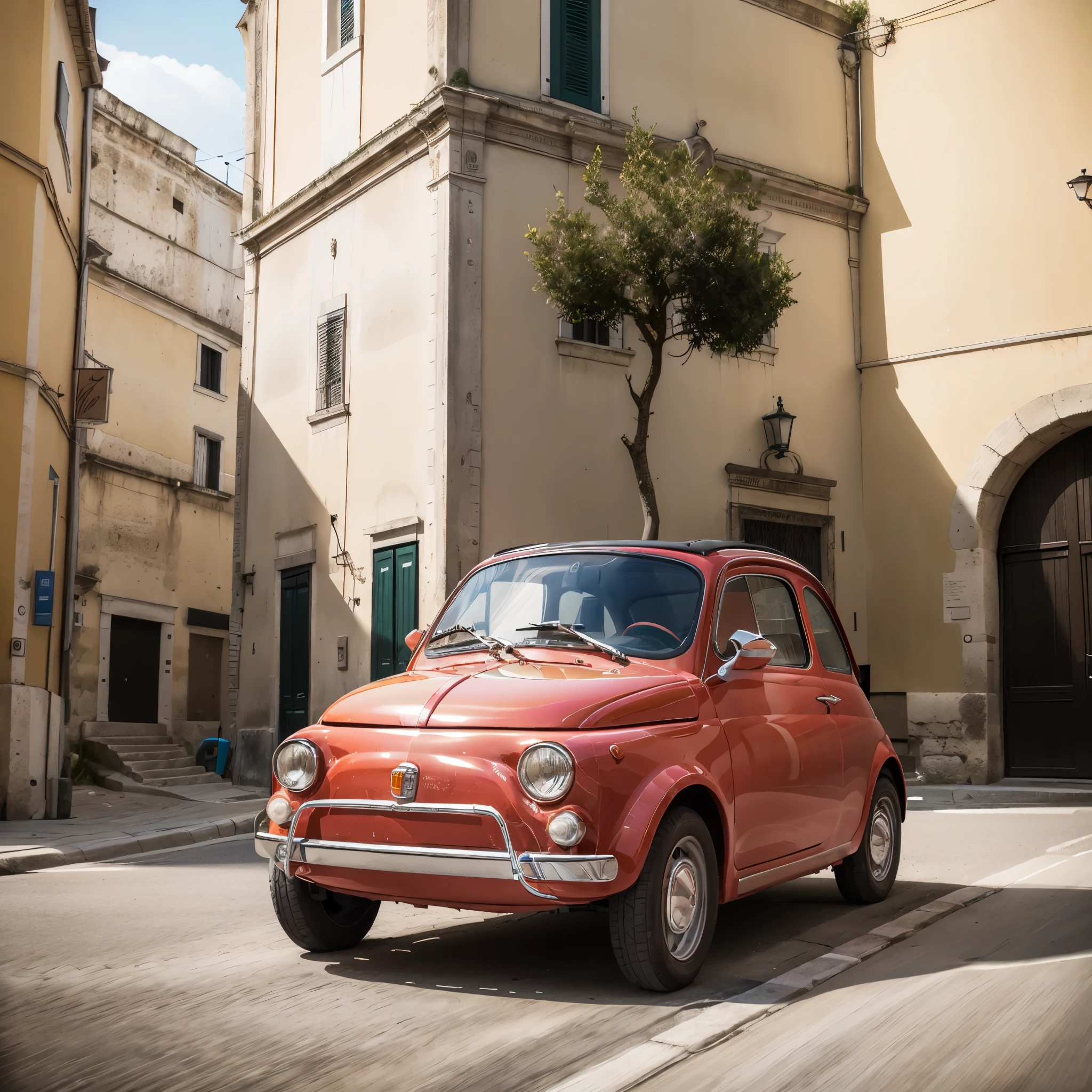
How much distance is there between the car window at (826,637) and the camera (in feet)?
22.8

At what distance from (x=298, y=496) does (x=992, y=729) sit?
1026cm

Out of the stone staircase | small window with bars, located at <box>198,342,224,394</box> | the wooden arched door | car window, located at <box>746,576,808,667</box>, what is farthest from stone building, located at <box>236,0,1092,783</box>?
car window, located at <box>746,576,808,667</box>

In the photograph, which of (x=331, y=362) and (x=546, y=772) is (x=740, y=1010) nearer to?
(x=546, y=772)

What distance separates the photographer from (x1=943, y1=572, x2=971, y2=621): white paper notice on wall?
18406 millimetres

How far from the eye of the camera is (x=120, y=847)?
38.9 ft

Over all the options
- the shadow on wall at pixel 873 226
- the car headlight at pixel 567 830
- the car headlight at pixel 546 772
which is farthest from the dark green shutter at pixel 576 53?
the car headlight at pixel 567 830

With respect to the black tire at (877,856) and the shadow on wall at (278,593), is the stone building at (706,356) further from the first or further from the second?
the black tire at (877,856)

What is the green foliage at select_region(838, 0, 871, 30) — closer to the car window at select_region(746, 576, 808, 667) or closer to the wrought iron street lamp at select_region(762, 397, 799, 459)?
the wrought iron street lamp at select_region(762, 397, 799, 459)

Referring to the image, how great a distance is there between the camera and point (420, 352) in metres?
16.6

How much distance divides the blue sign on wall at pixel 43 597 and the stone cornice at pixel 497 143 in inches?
267

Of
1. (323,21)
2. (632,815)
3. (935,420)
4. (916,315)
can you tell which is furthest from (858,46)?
(632,815)

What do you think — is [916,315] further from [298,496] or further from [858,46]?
[298,496]

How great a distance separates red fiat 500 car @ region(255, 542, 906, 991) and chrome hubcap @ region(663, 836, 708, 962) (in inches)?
0.4

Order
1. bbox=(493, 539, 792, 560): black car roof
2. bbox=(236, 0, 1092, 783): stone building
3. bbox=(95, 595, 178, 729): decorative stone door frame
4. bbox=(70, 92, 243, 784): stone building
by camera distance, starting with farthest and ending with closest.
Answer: bbox=(70, 92, 243, 784): stone building < bbox=(95, 595, 178, 729): decorative stone door frame < bbox=(236, 0, 1092, 783): stone building < bbox=(493, 539, 792, 560): black car roof
